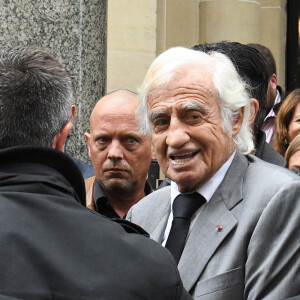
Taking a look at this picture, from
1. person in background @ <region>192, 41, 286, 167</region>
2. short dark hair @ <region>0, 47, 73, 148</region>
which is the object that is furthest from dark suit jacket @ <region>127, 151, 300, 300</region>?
person in background @ <region>192, 41, 286, 167</region>

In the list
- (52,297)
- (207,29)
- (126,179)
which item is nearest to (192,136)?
(52,297)

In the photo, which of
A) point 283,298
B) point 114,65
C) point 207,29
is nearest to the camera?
point 283,298

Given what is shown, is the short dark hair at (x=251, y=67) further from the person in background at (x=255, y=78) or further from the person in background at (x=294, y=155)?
the person in background at (x=294, y=155)

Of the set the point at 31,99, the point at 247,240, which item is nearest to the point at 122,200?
the point at 247,240

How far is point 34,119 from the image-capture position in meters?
2.83

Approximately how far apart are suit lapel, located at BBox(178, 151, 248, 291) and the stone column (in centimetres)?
215

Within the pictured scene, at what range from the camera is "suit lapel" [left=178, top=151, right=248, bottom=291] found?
3346mm

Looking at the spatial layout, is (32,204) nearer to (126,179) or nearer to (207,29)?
(126,179)

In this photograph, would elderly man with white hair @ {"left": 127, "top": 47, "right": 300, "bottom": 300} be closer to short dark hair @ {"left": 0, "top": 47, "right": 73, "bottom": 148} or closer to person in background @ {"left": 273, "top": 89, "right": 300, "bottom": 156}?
short dark hair @ {"left": 0, "top": 47, "right": 73, "bottom": 148}

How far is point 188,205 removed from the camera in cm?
354

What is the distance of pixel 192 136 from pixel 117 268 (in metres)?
1.04

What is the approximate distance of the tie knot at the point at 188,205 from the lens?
353cm

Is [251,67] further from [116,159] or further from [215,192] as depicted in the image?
[215,192]

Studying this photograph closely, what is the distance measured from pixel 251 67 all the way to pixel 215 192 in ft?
3.89
